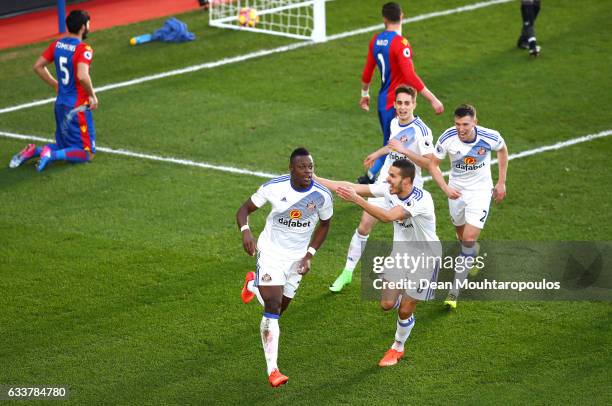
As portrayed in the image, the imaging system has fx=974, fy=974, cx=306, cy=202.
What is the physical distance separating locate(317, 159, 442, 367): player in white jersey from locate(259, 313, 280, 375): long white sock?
3.64ft

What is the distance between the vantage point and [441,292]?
10703 millimetres

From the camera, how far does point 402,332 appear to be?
9297 millimetres

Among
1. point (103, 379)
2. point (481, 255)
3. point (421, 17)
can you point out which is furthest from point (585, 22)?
point (103, 379)

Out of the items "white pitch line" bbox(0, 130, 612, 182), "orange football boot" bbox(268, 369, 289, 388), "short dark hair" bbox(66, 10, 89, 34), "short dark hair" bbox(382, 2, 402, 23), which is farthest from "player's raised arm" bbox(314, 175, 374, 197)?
"short dark hair" bbox(66, 10, 89, 34)

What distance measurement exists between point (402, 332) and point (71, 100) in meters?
7.28

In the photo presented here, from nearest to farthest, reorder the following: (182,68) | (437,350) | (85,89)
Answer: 1. (437,350)
2. (85,89)
3. (182,68)

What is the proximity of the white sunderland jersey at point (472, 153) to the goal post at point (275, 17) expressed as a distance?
9.51 m

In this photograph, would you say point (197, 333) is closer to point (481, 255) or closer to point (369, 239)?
point (369, 239)

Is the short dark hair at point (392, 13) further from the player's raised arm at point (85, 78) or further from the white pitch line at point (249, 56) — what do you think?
the white pitch line at point (249, 56)

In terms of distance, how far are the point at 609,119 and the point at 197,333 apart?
829 cm

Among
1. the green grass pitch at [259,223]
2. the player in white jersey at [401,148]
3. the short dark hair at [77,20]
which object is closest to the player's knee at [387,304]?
the green grass pitch at [259,223]

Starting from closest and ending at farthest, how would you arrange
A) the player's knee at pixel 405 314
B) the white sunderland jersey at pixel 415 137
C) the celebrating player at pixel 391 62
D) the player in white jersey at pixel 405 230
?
1. the player in white jersey at pixel 405 230
2. the player's knee at pixel 405 314
3. the white sunderland jersey at pixel 415 137
4. the celebrating player at pixel 391 62

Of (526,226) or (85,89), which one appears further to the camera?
(85,89)

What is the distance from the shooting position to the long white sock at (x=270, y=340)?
8.84m
